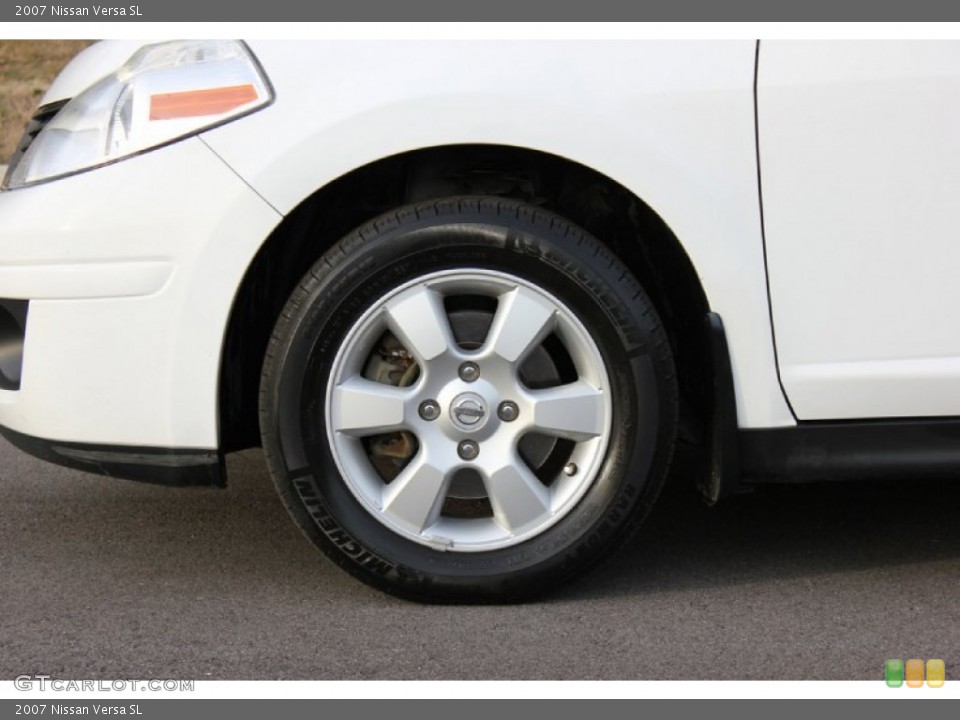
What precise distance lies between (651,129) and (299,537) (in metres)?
1.51

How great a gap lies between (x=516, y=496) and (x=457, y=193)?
706 millimetres

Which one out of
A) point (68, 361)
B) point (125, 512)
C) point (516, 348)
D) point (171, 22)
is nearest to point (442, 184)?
point (516, 348)

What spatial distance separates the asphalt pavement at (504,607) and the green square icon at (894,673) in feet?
0.11

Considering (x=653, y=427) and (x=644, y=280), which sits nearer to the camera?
(x=653, y=427)

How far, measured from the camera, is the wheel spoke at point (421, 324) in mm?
3033

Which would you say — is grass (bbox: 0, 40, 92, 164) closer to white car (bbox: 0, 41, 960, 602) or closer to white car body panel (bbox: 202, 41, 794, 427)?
white car (bbox: 0, 41, 960, 602)

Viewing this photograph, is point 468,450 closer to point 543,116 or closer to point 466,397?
point 466,397

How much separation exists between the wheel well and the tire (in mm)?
140

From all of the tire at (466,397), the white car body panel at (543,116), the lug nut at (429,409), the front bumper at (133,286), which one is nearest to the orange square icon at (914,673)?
the tire at (466,397)

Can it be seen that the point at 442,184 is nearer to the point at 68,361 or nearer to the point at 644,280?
the point at 644,280

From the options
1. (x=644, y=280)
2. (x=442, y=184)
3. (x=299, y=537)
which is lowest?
(x=299, y=537)

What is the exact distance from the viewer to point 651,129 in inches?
115

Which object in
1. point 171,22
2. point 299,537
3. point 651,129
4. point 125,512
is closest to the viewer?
point 651,129

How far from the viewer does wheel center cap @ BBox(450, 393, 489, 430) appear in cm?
306
